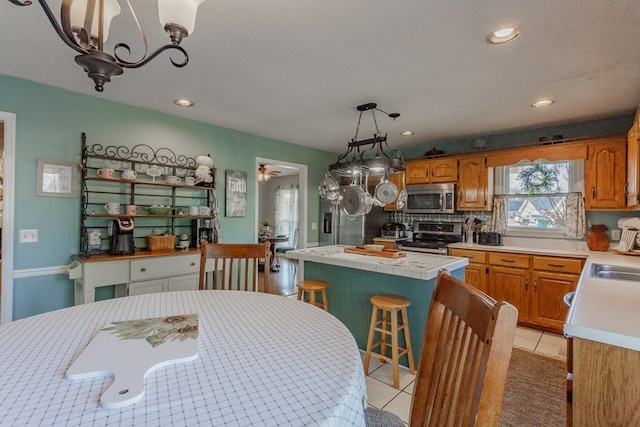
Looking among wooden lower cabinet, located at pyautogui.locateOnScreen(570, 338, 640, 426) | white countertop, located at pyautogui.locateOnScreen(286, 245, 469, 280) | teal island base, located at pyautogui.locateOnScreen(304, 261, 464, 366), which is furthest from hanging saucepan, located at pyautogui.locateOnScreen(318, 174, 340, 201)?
wooden lower cabinet, located at pyautogui.locateOnScreen(570, 338, 640, 426)

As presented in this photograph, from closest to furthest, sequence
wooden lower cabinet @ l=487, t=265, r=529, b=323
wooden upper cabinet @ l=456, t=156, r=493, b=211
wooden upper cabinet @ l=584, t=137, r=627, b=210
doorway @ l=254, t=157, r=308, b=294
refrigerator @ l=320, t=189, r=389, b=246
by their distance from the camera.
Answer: wooden upper cabinet @ l=584, t=137, r=627, b=210
wooden lower cabinet @ l=487, t=265, r=529, b=323
wooden upper cabinet @ l=456, t=156, r=493, b=211
doorway @ l=254, t=157, r=308, b=294
refrigerator @ l=320, t=189, r=389, b=246

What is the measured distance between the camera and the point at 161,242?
10.1 ft

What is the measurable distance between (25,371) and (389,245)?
13.4 feet

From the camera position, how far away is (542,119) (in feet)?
10.9

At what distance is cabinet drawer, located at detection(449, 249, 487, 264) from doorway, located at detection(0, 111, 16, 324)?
4442 mm

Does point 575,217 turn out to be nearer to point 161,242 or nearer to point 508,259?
point 508,259

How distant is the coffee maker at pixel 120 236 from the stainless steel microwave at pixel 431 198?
3.65m

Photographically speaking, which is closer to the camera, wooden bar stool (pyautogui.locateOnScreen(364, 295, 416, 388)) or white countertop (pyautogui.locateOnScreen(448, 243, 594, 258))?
wooden bar stool (pyautogui.locateOnScreen(364, 295, 416, 388))

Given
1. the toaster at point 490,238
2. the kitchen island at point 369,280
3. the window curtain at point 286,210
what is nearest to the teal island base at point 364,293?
the kitchen island at point 369,280

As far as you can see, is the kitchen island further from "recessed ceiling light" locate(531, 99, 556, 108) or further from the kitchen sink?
"recessed ceiling light" locate(531, 99, 556, 108)

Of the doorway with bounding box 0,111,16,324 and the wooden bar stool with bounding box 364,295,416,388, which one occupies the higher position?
the doorway with bounding box 0,111,16,324

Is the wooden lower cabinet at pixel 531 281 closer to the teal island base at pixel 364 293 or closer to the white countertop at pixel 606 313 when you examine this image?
the teal island base at pixel 364 293

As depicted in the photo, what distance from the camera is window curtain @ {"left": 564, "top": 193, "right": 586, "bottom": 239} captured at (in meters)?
3.45

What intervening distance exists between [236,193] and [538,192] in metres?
3.87
